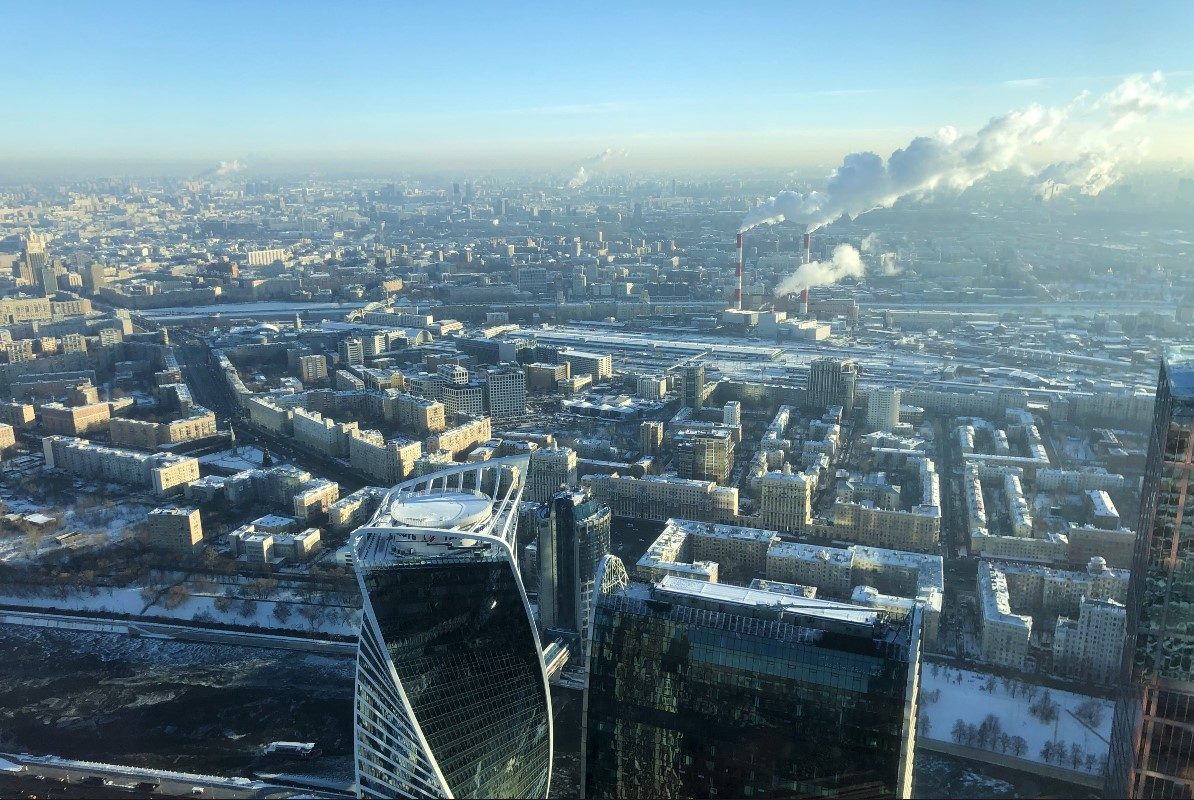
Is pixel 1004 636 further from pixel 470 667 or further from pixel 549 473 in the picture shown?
pixel 549 473

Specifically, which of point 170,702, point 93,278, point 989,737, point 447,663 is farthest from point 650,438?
point 93,278

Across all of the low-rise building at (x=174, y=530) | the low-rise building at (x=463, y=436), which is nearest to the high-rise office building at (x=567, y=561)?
the low-rise building at (x=174, y=530)

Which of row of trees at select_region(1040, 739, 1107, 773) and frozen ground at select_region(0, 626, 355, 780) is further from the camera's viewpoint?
frozen ground at select_region(0, 626, 355, 780)

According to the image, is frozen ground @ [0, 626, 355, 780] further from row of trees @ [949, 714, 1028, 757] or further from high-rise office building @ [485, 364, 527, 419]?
high-rise office building @ [485, 364, 527, 419]

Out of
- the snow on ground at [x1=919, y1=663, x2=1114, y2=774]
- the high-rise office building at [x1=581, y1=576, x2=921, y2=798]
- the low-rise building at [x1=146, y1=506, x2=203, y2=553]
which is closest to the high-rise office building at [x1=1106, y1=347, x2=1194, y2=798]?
the high-rise office building at [x1=581, y1=576, x2=921, y2=798]

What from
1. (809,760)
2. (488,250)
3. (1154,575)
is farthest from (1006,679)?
(488,250)

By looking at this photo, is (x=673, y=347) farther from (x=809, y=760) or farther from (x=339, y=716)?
(x=809, y=760)

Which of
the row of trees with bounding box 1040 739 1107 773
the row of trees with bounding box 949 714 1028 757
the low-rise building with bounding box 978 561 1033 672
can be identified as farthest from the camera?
the low-rise building with bounding box 978 561 1033 672
